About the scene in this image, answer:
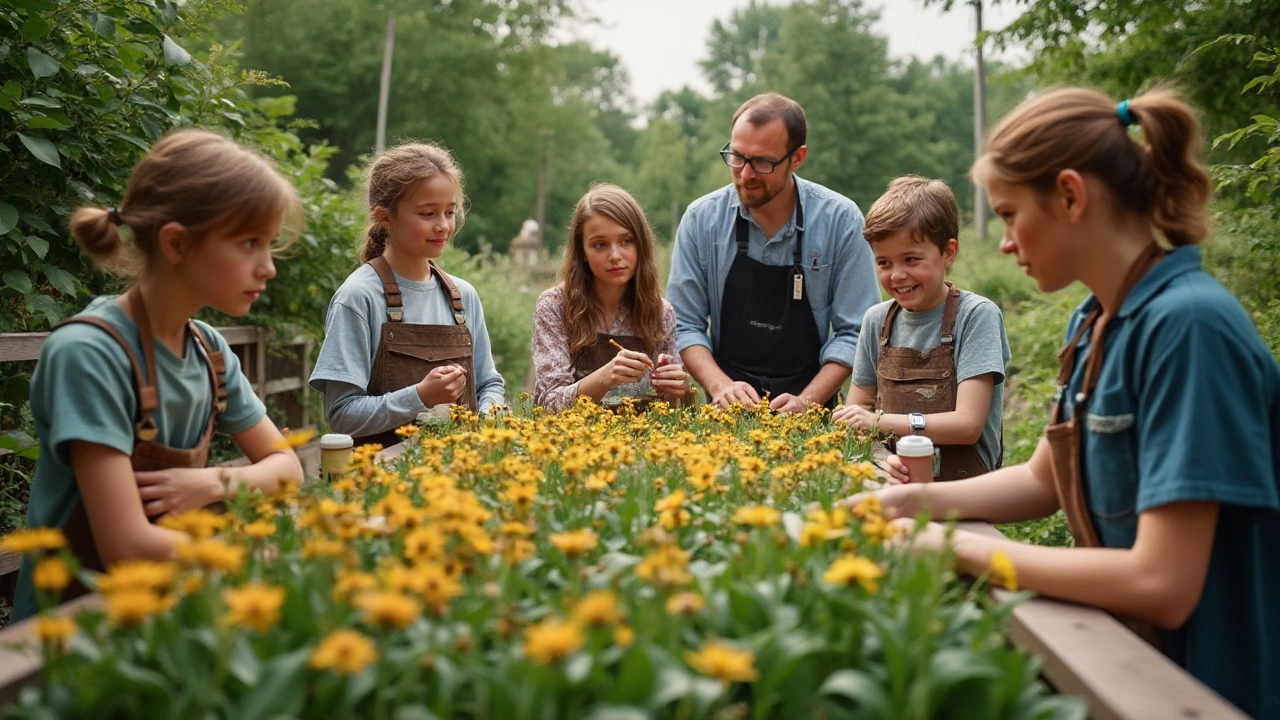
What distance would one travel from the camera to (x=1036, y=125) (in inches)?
78.9

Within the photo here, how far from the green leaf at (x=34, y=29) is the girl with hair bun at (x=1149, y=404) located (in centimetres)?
312

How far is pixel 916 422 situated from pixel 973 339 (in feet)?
1.41

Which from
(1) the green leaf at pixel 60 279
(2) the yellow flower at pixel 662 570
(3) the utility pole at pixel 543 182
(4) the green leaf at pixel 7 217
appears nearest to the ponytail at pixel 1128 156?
(2) the yellow flower at pixel 662 570

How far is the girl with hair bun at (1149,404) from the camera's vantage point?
1.73 meters

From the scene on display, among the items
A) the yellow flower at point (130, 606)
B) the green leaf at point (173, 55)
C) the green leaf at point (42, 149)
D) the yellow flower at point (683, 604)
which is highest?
the green leaf at point (173, 55)

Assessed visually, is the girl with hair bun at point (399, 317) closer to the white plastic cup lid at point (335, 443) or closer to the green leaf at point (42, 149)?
the white plastic cup lid at point (335, 443)

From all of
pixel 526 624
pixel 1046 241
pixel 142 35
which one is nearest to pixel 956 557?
pixel 1046 241

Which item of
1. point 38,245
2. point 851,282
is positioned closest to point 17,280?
point 38,245

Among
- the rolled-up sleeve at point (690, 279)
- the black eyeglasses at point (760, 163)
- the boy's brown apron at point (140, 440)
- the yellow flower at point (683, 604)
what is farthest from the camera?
the rolled-up sleeve at point (690, 279)

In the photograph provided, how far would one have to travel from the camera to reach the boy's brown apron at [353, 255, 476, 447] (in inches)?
147

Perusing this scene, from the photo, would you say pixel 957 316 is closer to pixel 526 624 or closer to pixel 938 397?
pixel 938 397

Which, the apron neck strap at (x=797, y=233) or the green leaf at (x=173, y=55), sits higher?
the green leaf at (x=173, y=55)

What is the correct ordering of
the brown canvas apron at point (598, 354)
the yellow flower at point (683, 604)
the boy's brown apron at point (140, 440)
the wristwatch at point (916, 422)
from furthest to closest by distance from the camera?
the brown canvas apron at point (598, 354) < the wristwatch at point (916, 422) < the boy's brown apron at point (140, 440) < the yellow flower at point (683, 604)

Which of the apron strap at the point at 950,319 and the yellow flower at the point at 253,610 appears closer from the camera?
the yellow flower at the point at 253,610
